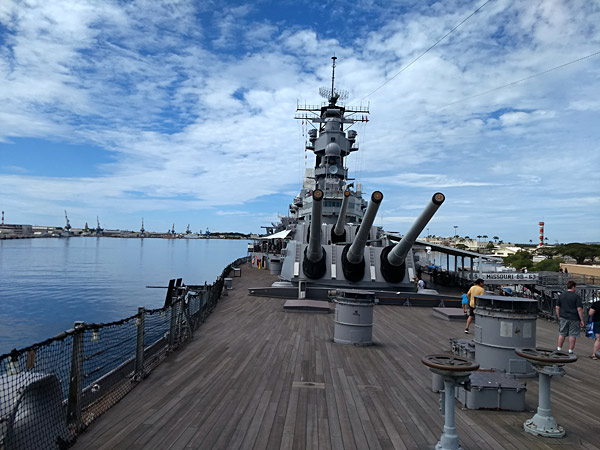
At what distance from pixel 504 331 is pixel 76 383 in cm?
422

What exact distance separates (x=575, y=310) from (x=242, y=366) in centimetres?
471

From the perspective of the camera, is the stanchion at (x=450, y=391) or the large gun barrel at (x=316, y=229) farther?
the large gun barrel at (x=316, y=229)

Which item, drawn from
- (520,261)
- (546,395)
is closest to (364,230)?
(546,395)

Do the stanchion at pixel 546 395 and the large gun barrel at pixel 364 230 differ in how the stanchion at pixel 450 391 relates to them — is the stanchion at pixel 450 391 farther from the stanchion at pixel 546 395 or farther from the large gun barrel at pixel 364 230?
the large gun barrel at pixel 364 230

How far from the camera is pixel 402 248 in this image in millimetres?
10953

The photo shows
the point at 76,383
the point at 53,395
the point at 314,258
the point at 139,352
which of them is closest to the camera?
the point at 53,395

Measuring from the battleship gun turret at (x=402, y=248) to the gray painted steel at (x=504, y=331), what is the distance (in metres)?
3.35

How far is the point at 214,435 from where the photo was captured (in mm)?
3418

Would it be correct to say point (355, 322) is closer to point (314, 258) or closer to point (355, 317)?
point (355, 317)

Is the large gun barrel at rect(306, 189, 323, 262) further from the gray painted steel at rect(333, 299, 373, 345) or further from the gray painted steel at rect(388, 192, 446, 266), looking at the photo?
the gray painted steel at rect(333, 299, 373, 345)

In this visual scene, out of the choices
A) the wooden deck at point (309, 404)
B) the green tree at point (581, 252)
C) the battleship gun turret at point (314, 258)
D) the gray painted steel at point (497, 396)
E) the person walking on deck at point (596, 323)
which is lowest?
the wooden deck at point (309, 404)

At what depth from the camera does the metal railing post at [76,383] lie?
3441 mm

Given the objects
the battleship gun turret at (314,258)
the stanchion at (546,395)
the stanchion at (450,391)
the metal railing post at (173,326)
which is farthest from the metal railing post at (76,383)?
the battleship gun turret at (314,258)

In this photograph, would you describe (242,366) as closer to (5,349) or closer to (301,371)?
(301,371)
